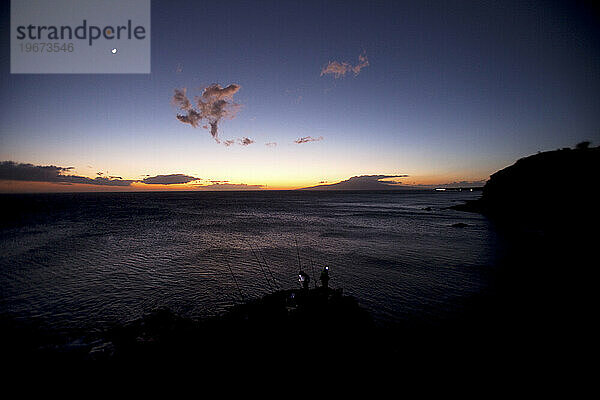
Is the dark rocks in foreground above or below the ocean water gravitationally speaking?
above

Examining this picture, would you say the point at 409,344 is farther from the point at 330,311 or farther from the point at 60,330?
the point at 60,330

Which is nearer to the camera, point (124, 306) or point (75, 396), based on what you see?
point (75, 396)

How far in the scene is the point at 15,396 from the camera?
7.92m

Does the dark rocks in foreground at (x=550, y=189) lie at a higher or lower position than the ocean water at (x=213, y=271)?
higher

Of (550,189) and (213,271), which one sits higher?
(550,189)

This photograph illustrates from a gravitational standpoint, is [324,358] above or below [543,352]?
above

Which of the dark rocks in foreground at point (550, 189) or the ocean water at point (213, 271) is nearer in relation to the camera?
the ocean water at point (213, 271)

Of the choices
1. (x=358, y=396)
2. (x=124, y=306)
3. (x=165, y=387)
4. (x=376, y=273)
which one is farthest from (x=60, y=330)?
(x=376, y=273)

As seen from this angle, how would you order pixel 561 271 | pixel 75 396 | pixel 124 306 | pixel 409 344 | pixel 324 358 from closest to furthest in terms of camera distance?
pixel 75 396
pixel 324 358
pixel 409 344
pixel 124 306
pixel 561 271

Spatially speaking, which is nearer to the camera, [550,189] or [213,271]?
[213,271]

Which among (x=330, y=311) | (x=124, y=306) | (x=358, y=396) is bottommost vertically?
(x=124, y=306)

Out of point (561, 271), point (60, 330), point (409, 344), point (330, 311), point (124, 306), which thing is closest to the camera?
point (330, 311)

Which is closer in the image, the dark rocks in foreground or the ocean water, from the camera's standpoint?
the ocean water

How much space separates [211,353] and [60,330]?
435 inches
